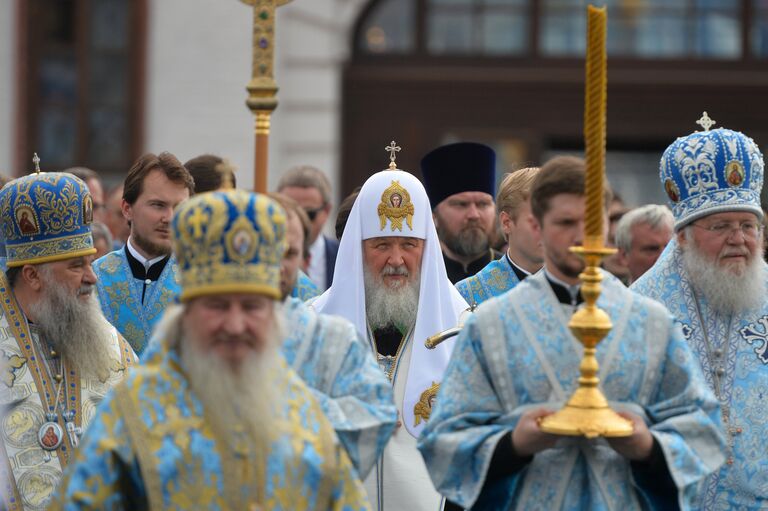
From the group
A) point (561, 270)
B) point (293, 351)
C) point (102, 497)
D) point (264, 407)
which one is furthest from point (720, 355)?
point (102, 497)

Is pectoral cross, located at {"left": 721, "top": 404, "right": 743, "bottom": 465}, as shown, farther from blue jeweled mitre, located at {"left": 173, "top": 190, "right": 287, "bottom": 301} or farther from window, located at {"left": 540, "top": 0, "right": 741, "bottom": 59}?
window, located at {"left": 540, "top": 0, "right": 741, "bottom": 59}

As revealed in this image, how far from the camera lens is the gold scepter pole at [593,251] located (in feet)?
15.5

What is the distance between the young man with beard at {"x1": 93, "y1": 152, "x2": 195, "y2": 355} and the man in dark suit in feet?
7.38

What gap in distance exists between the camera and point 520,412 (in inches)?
195

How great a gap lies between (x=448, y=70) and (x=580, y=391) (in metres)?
10.2

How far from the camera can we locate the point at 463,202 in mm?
8281

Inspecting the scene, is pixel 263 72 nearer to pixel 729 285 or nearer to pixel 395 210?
pixel 395 210

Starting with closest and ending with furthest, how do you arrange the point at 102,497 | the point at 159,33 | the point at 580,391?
the point at 102,497
the point at 580,391
the point at 159,33

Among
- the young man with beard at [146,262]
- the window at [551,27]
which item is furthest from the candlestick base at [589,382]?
the window at [551,27]

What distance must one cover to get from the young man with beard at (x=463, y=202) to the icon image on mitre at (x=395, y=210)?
61.4 inches

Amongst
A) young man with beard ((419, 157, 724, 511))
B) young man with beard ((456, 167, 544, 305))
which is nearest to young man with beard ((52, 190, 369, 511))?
young man with beard ((419, 157, 724, 511))

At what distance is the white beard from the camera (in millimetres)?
4465

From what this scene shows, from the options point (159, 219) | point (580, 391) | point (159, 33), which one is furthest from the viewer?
point (159, 33)

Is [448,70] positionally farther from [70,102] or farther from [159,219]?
[159,219]
